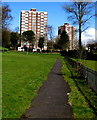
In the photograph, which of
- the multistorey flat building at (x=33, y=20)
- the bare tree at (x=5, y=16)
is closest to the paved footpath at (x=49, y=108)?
the bare tree at (x=5, y=16)

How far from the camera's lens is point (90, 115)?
6.19m

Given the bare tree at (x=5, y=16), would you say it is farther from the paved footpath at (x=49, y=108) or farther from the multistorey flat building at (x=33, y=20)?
the multistorey flat building at (x=33, y=20)

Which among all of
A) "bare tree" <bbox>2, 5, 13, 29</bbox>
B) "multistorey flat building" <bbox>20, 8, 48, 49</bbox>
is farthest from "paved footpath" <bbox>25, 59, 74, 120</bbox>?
"multistorey flat building" <bbox>20, 8, 48, 49</bbox>

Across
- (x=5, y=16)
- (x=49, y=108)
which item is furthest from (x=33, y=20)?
(x=49, y=108)

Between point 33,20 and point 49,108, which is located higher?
point 33,20

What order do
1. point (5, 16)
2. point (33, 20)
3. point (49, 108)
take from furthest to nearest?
1. point (33, 20)
2. point (5, 16)
3. point (49, 108)

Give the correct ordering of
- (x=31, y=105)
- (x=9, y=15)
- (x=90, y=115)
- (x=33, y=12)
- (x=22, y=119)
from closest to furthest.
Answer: (x=22, y=119) → (x=90, y=115) → (x=31, y=105) → (x=9, y=15) → (x=33, y=12)

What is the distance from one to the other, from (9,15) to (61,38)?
45.5 metres

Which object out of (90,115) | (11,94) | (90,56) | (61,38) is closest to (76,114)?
(90,115)

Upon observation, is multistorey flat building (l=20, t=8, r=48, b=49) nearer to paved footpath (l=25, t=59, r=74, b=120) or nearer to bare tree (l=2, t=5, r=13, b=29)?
bare tree (l=2, t=5, r=13, b=29)

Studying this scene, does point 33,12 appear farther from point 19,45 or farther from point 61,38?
point 61,38

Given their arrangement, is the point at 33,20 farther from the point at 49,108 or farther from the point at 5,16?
the point at 49,108

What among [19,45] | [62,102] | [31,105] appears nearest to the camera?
[31,105]

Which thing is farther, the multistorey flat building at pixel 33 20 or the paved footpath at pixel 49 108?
the multistorey flat building at pixel 33 20
